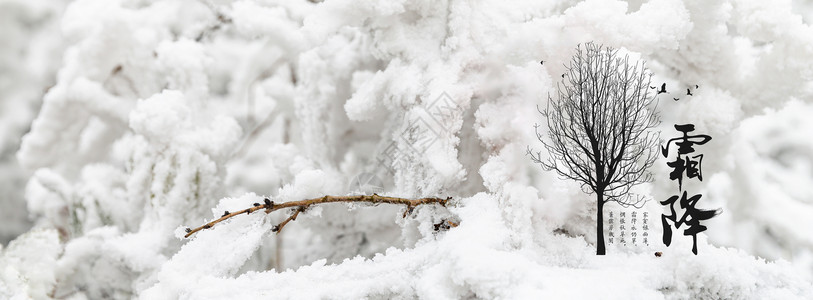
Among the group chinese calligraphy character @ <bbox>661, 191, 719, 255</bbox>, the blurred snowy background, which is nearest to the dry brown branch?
the blurred snowy background

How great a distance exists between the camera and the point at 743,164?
1.43 ft

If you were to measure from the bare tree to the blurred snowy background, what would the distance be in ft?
0.06

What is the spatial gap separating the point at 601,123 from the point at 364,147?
9.0 inches

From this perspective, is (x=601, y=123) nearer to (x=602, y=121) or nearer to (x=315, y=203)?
(x=602, y=121)

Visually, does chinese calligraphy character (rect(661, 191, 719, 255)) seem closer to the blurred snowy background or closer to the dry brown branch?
the blurred snowy background

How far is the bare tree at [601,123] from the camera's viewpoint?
0.93 feet

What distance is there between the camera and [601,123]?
28 cm

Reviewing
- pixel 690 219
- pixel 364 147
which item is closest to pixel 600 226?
pixel 690 219

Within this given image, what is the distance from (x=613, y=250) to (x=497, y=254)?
0.09 m

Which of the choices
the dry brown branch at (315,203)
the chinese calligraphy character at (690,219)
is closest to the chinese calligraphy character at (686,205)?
the chinese calligraphy character at (690,219)

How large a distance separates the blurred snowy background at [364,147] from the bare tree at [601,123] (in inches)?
0.7

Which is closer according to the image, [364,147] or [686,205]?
[686,205]

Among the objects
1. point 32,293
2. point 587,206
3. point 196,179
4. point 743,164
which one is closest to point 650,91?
point 587,206

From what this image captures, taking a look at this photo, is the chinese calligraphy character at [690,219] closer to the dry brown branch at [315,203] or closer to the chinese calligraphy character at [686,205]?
the chinese calligraphy character at [686,205]
